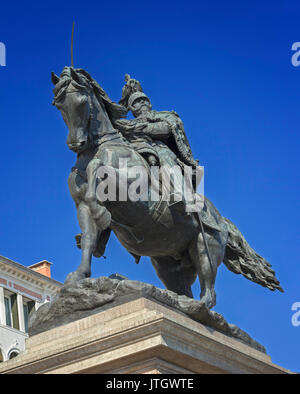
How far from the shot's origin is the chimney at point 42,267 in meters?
44.2

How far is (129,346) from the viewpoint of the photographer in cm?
762

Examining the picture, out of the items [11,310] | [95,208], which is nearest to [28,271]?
[11,310]

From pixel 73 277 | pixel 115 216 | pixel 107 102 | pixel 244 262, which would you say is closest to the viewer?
pixel 73 277

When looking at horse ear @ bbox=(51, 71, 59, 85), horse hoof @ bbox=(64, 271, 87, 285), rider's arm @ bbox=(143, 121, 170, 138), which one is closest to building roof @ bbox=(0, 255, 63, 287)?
rider's arm @ bbox=(143, 121, 170, 138)

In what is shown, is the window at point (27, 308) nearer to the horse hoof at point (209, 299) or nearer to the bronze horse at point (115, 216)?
the bronze horse at point (115, 216)

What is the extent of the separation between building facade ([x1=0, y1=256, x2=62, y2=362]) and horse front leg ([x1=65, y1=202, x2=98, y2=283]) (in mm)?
29002

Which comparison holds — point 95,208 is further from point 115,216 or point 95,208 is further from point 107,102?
point 107,102

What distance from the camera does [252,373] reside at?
9039 millimetres

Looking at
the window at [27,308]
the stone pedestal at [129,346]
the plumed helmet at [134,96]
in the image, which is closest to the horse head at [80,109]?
the plumed helmet at [134,96]

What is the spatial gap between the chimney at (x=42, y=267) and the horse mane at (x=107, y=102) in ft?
112

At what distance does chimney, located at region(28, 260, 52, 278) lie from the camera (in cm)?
4416

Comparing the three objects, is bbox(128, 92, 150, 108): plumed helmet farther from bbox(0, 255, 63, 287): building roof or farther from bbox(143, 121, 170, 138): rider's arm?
bbox(0, 255, 63, 287): building roof

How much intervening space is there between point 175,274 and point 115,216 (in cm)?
145
